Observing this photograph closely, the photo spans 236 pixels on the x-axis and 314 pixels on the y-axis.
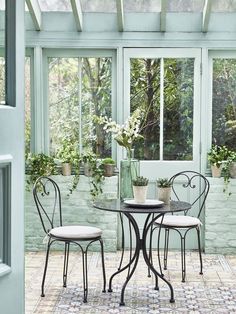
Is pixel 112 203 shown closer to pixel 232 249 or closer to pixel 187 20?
pixel 232 249

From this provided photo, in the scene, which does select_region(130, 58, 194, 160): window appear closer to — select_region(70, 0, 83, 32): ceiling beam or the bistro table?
select_region(70, 0, 83, 32): ceiling beam

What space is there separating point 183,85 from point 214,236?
5.37 ft

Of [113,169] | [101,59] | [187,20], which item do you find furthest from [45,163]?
[187,20]

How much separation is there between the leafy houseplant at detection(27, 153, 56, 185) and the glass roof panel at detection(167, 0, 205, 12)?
6.54ft

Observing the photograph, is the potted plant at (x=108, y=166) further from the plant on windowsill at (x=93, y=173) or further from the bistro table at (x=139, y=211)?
the bistro table at (x=139, y=211)

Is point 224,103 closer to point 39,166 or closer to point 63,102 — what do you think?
point 63,102

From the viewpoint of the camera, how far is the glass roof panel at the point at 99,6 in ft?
18.3

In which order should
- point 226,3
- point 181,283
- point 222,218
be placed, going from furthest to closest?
Result: point 222,218
point 226,3
point 181,283

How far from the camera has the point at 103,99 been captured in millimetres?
6008

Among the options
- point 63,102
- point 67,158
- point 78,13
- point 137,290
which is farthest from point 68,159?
point 137,290

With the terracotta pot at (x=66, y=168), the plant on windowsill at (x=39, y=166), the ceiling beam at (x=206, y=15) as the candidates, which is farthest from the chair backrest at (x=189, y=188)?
the ceiling beam at (x=206, y=15)

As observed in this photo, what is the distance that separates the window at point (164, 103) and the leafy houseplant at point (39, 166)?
36.6 inches

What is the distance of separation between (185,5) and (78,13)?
1.08 metres

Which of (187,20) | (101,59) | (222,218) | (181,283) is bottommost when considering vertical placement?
(181,283)
